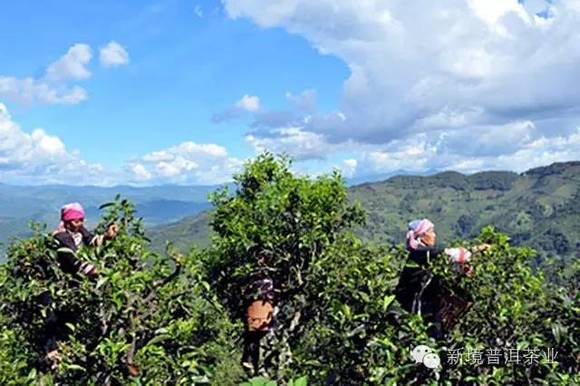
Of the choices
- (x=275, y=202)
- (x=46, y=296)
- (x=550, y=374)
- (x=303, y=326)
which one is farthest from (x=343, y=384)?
(x=303, y=326)

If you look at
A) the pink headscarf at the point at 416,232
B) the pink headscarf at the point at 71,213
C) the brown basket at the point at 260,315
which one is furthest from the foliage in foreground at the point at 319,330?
the brown basket at the point at 260,315

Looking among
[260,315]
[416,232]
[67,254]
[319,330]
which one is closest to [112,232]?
[67,254]

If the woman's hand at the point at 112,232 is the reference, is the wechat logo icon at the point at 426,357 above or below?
below

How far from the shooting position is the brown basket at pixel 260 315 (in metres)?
11.4

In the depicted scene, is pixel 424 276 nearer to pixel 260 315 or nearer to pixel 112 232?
→ pixel 112 232

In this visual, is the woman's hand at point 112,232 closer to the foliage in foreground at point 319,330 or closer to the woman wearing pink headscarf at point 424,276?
the foliage in foreground at point 319,330

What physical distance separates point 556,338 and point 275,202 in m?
6.16

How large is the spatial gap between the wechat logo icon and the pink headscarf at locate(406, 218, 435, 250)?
2.62m

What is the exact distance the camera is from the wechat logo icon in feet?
15.3

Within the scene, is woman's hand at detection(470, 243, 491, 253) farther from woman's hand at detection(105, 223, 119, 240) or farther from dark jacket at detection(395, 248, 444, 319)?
woman's hand at detection(105, 223, 119, 240)

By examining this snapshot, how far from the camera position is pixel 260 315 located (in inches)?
449

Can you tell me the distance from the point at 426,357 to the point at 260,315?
22.8 ft

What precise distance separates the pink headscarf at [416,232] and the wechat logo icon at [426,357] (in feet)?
8.61

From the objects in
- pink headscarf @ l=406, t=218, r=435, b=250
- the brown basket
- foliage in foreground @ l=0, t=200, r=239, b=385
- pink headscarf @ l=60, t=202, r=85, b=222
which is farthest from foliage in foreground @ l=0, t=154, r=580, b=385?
the brown basket
